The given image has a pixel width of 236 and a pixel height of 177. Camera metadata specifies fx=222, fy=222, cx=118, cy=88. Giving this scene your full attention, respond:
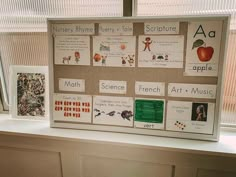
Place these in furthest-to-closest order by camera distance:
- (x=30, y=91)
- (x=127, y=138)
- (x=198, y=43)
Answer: (x=30, y=91) < (x=127, y=138) < (x=198, y=43)

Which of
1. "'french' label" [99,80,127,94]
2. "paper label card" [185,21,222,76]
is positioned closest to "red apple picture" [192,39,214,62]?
"paper label card" [185,21,222,76]

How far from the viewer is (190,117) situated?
1062 millimetres

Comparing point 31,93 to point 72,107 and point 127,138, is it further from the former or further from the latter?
point 127,138

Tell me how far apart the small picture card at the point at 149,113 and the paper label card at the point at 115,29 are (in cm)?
33

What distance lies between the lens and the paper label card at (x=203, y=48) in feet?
3.20

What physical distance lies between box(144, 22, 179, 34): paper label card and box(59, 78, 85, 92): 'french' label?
0.42m

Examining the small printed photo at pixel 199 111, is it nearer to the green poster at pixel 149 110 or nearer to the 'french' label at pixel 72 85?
the green poster at pixel 149 110

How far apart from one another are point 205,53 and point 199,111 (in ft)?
0.89

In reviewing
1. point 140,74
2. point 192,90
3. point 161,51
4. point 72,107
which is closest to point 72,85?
point 72,107

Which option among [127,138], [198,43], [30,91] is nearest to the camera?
[198,43]

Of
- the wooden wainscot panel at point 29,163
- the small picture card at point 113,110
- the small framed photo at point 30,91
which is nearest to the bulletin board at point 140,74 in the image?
the small picture card at point 113,110

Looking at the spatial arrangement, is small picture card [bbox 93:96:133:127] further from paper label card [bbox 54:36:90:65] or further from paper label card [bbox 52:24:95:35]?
paper label card [bbox 52:24:95:35]

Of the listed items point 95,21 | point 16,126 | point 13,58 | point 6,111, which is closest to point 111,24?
point 95,21

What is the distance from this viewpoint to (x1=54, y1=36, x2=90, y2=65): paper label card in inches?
43.6
